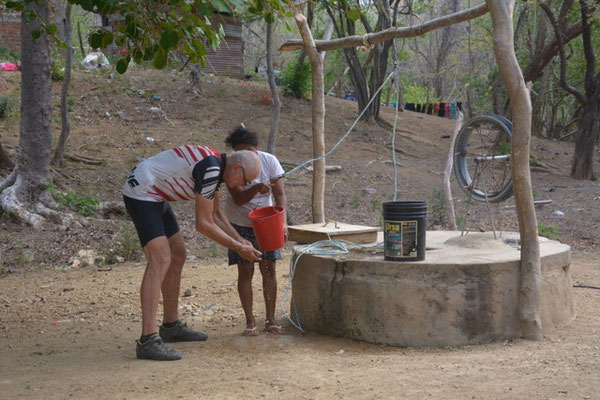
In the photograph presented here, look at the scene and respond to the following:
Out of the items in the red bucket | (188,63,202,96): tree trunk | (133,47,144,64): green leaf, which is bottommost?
the red bucket

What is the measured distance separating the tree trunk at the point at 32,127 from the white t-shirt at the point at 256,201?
4651 millimetres

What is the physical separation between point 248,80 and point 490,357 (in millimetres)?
15582

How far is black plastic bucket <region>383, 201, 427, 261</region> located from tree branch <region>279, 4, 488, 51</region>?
5.79 feet

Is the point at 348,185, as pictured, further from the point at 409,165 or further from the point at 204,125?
the point at 204,125

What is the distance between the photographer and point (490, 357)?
3861mm

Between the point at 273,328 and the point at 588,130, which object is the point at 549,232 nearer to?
the point at 273,328

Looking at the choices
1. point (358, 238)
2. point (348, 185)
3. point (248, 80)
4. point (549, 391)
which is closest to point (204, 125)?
point (348, 185)

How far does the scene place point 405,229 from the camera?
428 cm

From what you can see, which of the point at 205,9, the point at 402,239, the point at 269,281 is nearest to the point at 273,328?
the point at 269,281

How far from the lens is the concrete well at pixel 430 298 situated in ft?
13.9

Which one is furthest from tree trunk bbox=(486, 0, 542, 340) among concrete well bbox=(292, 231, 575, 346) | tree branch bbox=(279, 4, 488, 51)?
tree branch bbox=(279, 4, 488, 51)

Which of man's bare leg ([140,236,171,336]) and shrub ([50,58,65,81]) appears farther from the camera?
shrub ([50,58,65,81])

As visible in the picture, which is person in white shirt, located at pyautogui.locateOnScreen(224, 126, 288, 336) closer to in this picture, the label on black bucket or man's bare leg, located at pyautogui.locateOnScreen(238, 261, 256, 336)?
man's bare leg, located at pyautogui.locateOnScreen(238, 261, 256, 336)

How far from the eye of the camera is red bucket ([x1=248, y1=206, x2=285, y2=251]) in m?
4.07
